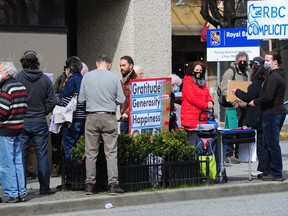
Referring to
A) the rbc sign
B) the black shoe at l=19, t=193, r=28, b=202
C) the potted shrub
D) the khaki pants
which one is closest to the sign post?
the rbc sign

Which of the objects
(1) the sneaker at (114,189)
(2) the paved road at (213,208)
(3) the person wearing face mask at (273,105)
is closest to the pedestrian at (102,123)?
(1) the sneaker at (114,189)

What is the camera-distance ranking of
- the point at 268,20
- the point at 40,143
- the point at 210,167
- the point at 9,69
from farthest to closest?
the point at 268,20 → the point at 210,167 → the point at 40,143 → the point at 9,69

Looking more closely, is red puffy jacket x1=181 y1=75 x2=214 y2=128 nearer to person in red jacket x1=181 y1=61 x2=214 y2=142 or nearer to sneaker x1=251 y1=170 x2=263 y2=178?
person in red jacket x1=181 y1=61 x2=214 y2=142

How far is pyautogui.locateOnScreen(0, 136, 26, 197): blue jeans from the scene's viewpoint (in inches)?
410

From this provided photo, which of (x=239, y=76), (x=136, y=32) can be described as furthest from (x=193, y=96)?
(x=239, y=76)

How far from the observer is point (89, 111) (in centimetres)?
1107

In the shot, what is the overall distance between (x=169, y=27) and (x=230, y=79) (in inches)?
59.7

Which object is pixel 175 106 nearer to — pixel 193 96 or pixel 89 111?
pixel 193 96

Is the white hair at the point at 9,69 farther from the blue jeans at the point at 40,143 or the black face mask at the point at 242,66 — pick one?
the black face mask at the point at 242,66

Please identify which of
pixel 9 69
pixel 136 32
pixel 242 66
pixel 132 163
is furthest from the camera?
pixel 242 66

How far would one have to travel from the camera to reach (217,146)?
40.8 ft

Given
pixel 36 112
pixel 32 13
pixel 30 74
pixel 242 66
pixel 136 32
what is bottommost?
pixel 36 112

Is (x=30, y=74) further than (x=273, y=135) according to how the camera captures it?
No

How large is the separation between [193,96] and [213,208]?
99.0 inches
